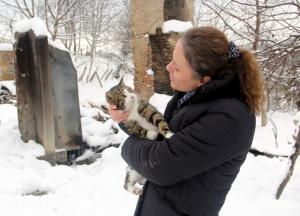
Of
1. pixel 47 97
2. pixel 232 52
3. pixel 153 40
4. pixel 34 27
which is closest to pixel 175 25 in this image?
pixel 153 40

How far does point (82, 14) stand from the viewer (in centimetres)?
2231

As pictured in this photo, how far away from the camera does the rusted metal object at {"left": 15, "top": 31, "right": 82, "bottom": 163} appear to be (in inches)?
245

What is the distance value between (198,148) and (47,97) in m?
5.12

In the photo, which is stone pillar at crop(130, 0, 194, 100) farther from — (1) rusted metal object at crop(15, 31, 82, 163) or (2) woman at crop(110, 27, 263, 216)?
(2) woman at crop(110, 27, 263, 216)

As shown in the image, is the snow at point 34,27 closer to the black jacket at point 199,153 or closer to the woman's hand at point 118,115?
the woman's hand at point 118,115

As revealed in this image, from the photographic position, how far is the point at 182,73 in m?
1.58

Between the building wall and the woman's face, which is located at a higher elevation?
the woman's face

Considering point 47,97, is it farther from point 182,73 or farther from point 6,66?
point 6,66

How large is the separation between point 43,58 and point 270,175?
3711 mm

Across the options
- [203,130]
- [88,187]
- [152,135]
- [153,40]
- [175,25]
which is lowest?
[88,187]

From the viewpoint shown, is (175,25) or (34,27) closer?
(34,27)

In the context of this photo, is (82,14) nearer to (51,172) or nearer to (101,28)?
(101,28)

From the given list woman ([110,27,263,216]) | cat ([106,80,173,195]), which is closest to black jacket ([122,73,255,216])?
woman ([110,27,263,216])

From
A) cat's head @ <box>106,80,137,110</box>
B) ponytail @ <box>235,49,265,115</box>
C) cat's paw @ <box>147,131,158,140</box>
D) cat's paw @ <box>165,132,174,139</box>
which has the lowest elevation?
cat's paw @ <box>147,131,158,140</box>
